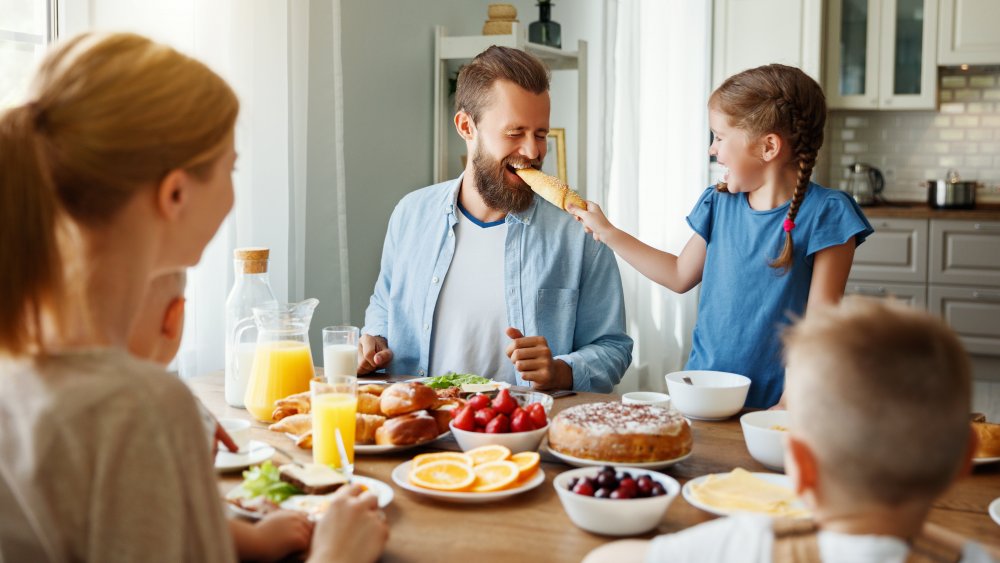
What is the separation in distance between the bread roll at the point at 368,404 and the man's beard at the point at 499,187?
0.93 meters

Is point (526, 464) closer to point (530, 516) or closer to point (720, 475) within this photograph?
point (530, 516)

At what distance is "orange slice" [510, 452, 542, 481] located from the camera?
4.68ft

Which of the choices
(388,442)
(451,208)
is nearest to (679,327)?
(451,208)

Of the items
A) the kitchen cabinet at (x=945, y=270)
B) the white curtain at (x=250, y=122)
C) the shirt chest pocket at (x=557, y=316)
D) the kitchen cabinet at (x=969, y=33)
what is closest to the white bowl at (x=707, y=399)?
the shirt chest pocket at (x=557, y=316)

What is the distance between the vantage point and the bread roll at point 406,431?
5.26 feet

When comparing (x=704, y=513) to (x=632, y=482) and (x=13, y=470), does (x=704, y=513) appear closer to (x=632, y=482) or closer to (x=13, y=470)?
(x=632, y=482)

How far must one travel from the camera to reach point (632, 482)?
1273 millimetres

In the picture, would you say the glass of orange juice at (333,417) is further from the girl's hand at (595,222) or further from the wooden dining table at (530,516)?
the girl's hand at (595,222)

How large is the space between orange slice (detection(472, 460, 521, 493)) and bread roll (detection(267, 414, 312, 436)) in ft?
1.30

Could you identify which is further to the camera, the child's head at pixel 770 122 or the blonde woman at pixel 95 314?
the child's head at pixel 770 122

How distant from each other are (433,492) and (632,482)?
0.29 m

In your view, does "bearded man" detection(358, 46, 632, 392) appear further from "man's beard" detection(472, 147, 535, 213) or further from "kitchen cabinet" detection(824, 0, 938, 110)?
"kitchen cabinet" detection(824, 0, 938, 110)

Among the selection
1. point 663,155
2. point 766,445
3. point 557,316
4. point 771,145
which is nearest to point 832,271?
point 771,145

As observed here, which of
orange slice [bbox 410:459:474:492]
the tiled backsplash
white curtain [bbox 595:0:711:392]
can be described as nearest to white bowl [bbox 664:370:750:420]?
orange slice [bbox 410:459:474:492]
